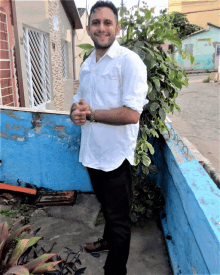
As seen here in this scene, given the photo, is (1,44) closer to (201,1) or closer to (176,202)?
(176,202)

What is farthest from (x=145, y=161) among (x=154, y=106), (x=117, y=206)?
(x=117, y=206)

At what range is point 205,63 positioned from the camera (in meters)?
29.0

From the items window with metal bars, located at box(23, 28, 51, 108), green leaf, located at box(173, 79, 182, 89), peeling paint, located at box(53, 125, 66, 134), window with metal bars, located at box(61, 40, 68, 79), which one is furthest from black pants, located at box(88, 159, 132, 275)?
window with metal bars, located at box(61, 40, 68, 79)

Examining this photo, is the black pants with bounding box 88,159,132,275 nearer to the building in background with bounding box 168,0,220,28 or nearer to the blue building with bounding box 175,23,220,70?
the blue building with bounding box 175,23,220,70

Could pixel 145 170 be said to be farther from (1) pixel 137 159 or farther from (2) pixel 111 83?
(2) pixel 111 83

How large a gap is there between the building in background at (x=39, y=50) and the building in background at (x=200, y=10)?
3008cm

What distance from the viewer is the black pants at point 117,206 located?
1.67 m

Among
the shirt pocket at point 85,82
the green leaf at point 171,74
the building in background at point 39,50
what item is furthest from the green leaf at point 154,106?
the building in background at point 39,50

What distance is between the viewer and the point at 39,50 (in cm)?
683

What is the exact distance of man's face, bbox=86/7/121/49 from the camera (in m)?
1.56

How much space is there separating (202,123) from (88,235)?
20.9ft

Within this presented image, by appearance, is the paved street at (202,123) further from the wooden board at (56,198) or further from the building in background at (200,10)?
the building in background at (200,10)

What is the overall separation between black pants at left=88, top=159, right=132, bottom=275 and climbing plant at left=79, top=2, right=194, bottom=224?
51 centimetres

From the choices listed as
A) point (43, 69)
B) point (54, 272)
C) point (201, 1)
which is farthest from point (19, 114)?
point (201, 1)
